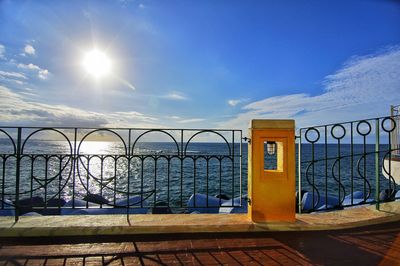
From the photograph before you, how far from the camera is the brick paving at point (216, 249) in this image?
8.17 ft

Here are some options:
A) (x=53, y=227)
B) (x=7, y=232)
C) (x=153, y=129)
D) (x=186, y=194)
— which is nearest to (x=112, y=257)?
(x=53, y=227)

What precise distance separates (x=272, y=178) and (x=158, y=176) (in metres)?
23.0

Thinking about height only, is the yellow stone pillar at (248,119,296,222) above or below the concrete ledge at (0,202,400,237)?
above

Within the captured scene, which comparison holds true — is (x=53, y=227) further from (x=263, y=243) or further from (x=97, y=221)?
(x=263, y=243)

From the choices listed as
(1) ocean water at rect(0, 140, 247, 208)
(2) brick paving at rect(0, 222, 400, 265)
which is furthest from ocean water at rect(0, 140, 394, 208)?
(2) brick paving at rect(0, 222, 400, 265)

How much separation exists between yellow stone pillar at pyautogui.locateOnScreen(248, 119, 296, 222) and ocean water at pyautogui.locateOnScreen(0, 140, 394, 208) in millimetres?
447

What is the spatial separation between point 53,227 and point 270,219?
2571 mm

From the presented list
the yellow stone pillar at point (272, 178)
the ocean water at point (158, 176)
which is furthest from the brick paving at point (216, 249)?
the ocean water at point (158, 176)

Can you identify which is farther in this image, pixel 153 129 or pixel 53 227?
pixel 153 129

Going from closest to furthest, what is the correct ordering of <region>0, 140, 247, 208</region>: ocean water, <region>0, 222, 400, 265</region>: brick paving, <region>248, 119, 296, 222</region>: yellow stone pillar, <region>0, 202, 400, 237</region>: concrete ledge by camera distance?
<region>0, 222, 400, 265</region>: brick paving, <region>0, 202, 400, 237</region>: concrete ledge, <region>248, 119, 296, 222</region>: yellow stone pillar, <region>0, 140, 247, 208</region>: ocean water

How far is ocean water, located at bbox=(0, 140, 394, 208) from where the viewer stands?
3707mm

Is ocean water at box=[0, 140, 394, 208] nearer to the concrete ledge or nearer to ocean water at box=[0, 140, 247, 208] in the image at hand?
ocean water at box=[0, 140, 247, 208]

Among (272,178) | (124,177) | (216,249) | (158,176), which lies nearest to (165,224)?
(216,249)

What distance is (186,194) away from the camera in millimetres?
18203
